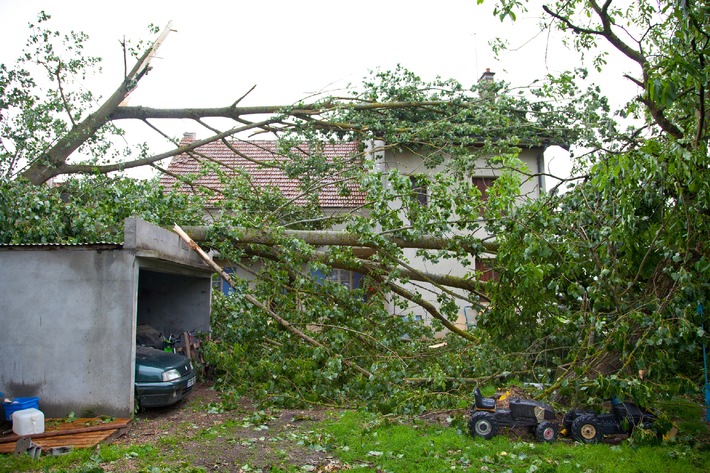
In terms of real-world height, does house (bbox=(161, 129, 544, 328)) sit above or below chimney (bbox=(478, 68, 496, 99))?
below

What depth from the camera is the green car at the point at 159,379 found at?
7.58m

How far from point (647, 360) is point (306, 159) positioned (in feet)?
26.6

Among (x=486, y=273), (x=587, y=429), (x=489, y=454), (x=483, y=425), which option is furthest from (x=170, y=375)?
(x=486, y=273)

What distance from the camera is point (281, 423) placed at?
7.07 m

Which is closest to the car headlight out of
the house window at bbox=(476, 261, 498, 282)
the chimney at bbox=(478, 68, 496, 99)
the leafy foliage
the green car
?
the green car

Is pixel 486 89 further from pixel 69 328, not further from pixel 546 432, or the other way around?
pixel 69 328

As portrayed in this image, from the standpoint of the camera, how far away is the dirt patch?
5.55 meters

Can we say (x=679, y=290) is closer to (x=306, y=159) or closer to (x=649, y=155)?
(x=649, y=155)

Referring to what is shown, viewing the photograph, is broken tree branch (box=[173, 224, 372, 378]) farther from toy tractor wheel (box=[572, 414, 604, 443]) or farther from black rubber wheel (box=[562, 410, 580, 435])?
toy tractor wheel (box=[572, 414, 604, 443])

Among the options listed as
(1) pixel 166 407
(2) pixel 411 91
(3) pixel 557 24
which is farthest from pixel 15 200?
(3) pixel 557 24

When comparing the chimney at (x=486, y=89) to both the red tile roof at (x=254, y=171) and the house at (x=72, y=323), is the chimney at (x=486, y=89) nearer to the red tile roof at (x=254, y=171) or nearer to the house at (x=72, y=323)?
the red tile roof at (x=254, y=171)

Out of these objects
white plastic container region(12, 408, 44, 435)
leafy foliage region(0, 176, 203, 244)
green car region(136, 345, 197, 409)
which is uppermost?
leafy foliage region(0, 176, 203, 244)

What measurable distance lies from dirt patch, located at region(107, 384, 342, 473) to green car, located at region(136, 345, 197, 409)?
0.24 metres

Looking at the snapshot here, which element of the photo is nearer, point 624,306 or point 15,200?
point 624,306
